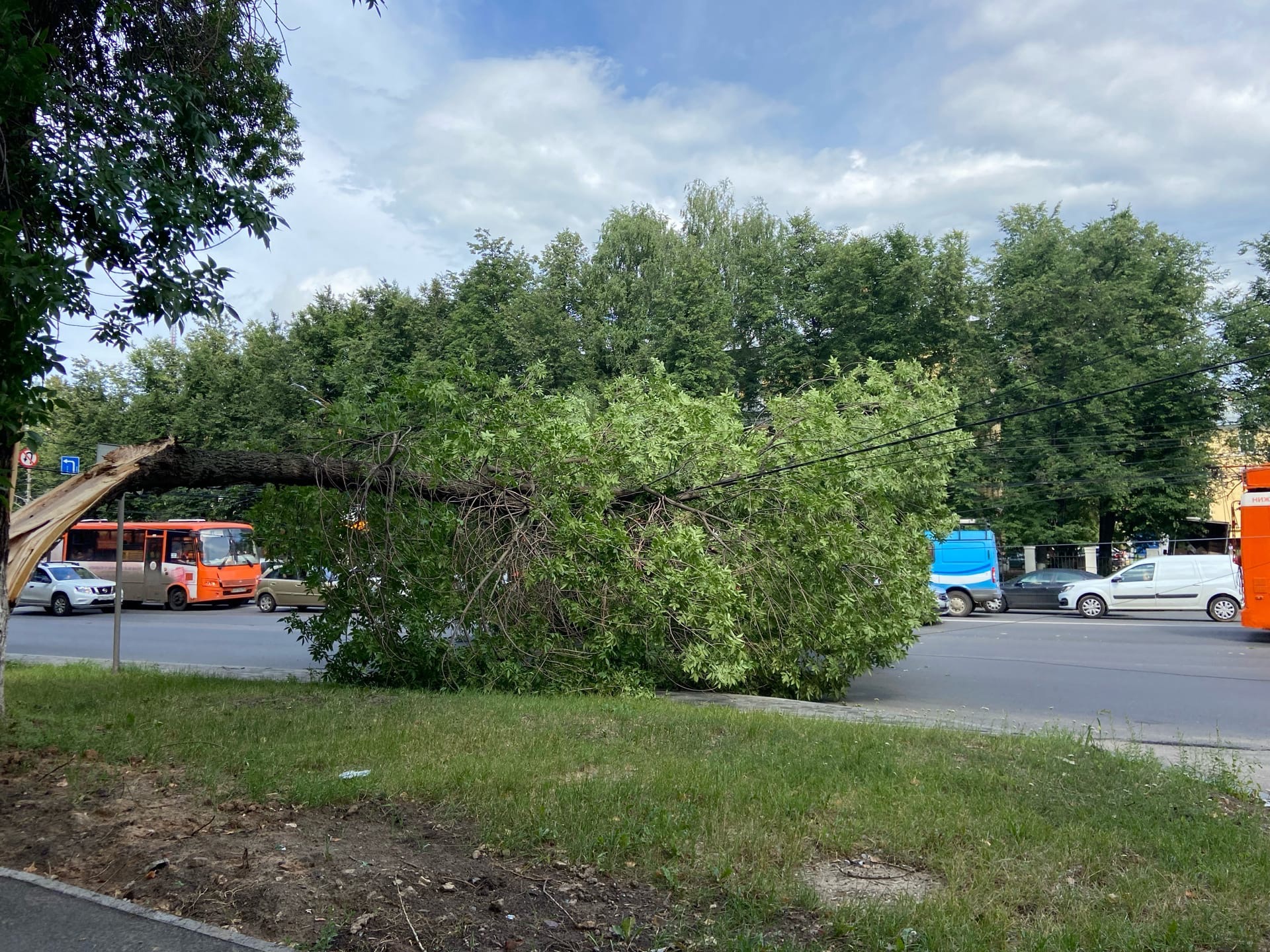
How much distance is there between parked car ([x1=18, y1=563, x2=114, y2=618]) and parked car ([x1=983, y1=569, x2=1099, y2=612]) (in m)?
26.6

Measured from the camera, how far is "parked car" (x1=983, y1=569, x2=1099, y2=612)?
28.8m

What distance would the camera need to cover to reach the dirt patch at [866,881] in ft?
14.8

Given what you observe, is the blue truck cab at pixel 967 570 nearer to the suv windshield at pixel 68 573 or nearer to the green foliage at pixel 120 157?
the green foliage at pixel 120 157

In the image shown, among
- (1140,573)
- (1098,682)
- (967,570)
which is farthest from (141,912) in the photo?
(967,570)

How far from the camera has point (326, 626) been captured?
11.6m

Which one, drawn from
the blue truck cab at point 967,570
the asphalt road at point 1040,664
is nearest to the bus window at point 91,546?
the asphalt road at point 1040,664

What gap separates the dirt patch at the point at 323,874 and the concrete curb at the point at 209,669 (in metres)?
7.22

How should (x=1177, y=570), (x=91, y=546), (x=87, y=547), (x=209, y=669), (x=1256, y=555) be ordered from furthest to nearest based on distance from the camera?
1. (x=87, y=547)
2. (x=91, y=546)
3. (x=1177, y=570)
4. (x=1256, y=555)
5. (x=209, y=669)

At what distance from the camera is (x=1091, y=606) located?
2620 cm

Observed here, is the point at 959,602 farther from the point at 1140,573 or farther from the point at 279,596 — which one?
the point at 279,596

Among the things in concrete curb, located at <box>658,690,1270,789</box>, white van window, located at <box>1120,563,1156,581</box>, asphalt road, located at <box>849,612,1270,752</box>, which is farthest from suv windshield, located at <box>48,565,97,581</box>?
white van window, located at <box>1120,563,1156,581</box>

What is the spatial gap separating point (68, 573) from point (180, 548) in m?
3.11

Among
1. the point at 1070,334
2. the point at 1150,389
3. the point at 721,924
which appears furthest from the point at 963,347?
the point at 721,924

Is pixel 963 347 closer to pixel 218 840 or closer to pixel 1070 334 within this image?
pixel 1070 334
